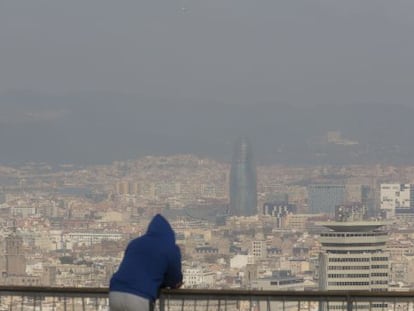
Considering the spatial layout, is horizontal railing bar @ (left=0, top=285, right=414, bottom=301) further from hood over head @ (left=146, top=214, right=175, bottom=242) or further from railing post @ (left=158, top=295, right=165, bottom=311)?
hood over head @ (left=146, top=214, right=175, bottom=242)

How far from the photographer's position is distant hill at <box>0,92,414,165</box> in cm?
11981

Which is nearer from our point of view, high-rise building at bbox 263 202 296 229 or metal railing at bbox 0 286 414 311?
metal railing at bbox 0 286 414 311

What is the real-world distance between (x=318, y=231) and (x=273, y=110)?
1598 inches

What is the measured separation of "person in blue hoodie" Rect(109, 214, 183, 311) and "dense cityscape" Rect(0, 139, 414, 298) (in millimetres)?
57435

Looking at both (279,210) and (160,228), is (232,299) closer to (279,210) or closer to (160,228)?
(160,228)

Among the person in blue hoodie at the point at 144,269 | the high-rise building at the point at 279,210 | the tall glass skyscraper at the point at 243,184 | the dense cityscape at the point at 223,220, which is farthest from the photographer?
the tall glass skyscraper at the point at 243,184

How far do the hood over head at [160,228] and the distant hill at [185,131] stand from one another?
108 metres

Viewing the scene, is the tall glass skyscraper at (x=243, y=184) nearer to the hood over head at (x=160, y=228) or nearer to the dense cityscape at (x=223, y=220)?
the dense cityscape at (x=223, y=220)

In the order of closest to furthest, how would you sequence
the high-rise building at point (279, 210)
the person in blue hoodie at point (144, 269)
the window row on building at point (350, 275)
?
the person in blue hoodie at point (144, 269) < the window row on building at point (350, 275) < the high-rise building at point (279, 210)

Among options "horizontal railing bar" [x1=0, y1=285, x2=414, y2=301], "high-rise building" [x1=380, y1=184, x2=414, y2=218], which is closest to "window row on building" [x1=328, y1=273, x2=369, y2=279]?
"high-rise building" [x1=380, y1=184, x2=414, y2=218]

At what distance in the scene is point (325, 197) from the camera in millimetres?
105500

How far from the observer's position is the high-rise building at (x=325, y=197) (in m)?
104

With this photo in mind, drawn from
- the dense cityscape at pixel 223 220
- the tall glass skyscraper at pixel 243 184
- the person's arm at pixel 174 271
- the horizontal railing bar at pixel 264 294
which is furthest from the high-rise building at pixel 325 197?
the person's arm at pixel 174 271

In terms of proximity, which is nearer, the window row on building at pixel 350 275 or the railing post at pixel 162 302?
the railing post at pixel 162 302
